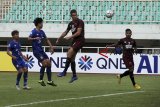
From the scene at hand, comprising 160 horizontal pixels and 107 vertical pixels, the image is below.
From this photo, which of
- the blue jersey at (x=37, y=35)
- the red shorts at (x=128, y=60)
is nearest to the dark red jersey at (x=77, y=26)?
the blue jersey at (x=37, y=35)

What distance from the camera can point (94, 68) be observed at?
28.0 m

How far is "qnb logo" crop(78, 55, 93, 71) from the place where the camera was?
92.1ft

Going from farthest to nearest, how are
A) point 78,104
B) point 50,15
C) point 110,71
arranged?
1. point 50,15
2. point 110,71
3. point 78,104

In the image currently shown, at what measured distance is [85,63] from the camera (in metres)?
28.1

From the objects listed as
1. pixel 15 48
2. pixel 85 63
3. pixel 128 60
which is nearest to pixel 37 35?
pixel 15 48

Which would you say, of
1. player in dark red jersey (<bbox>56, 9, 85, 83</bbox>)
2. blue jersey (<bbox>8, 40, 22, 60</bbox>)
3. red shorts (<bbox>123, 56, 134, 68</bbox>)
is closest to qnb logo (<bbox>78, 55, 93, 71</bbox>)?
red shorts (<bbox>123, 56, 134, 68</bbox>)

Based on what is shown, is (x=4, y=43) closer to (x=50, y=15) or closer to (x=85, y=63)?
(x=50, y=15)

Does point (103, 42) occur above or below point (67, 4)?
below

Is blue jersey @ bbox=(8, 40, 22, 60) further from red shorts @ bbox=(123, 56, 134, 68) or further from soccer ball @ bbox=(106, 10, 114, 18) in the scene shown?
soccer ball @ bbox=(106, 10, 114, 18)

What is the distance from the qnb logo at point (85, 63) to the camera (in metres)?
28.1

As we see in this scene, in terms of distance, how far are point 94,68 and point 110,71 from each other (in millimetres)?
868

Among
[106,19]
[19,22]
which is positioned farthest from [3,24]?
[106,19]

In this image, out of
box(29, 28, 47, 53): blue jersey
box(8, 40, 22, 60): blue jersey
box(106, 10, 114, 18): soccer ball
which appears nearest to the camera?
box(29, 28, 47, 53): blue jersey

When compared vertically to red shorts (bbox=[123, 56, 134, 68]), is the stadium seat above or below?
above
